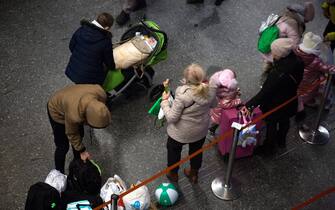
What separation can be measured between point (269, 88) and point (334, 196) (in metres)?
1.40

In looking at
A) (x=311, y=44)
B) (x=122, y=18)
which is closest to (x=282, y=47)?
(x=311, y=44)

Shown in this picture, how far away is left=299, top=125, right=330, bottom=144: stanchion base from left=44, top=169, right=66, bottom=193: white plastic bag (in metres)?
2.87

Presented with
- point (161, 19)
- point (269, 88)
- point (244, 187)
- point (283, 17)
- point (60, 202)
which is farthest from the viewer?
point (161, 19)

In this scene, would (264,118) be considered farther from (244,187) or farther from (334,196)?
(334,196)

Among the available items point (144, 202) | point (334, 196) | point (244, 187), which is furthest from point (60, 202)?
point (334, 196)

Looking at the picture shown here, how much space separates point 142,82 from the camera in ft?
20.0

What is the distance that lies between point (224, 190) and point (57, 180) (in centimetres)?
177

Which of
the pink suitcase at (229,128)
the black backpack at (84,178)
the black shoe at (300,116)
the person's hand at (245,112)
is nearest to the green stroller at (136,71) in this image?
the black backpack at (84,178)

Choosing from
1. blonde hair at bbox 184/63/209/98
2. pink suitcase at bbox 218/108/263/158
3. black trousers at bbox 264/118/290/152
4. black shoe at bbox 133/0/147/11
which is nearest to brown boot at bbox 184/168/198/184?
pink suitcase at bbox 218/108/263/158

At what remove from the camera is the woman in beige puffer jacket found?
13.6ft

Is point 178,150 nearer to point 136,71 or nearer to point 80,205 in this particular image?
point 80,205

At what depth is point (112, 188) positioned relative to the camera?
Result: 467cm

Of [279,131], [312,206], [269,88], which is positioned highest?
[269,88]

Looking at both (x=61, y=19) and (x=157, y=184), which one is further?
(x=61, y=19)
